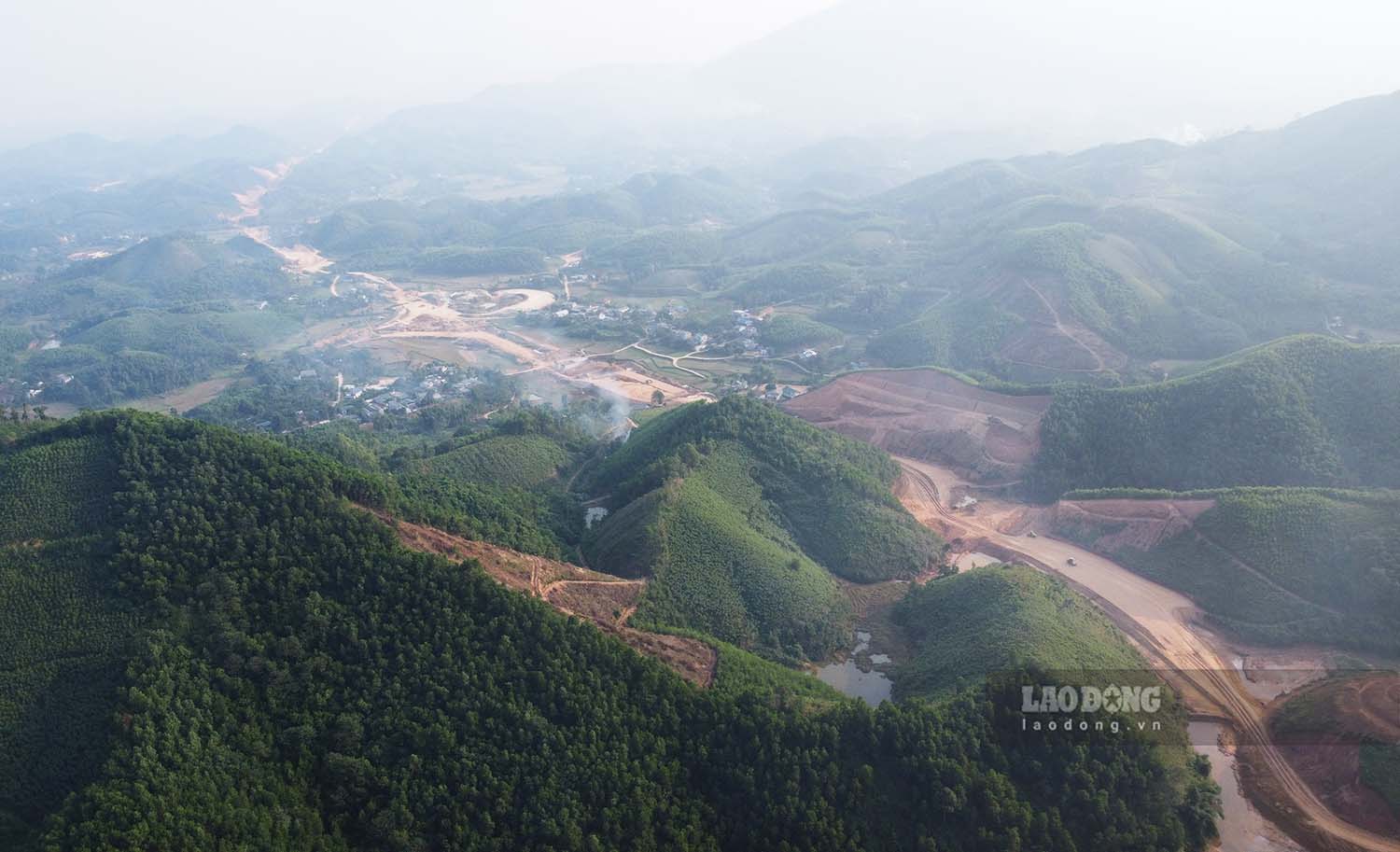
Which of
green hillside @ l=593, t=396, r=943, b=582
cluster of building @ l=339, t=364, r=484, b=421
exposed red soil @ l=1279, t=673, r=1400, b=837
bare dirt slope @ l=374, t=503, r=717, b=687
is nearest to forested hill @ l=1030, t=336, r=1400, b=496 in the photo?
green hillside @ l=593, t=396, r=943, b=582

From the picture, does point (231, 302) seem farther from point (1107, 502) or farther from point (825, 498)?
point (1107, 502)

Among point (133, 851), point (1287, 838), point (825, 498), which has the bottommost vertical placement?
point (1287, 838)

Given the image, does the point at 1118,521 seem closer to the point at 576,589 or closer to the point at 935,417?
the point at 935,417

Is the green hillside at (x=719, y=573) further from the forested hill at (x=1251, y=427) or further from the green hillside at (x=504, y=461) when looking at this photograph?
the forested hill at (x=1251, y=427)

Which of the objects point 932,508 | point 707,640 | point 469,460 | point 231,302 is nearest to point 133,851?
point 707,640

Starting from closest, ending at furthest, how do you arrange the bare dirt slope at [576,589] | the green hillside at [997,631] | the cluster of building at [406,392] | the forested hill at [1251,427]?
1. the bare dirt slope at [576,589]
2. the green hillside at [997,631]
3. the forested hill at [1251,427]
4. the cluster of building at [406,392]

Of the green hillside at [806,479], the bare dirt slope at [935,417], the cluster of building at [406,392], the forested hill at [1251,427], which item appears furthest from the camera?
the cluster of building at [406,392]

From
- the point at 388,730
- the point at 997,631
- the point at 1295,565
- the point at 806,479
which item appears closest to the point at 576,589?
the point at 388,730

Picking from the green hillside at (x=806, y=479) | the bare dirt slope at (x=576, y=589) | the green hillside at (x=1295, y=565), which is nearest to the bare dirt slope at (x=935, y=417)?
the green hillside at (x=806, y=479)
